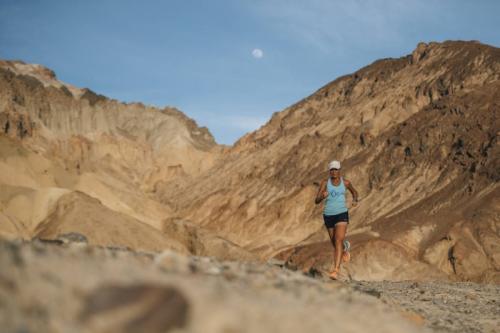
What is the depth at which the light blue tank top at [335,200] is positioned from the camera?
360 inches

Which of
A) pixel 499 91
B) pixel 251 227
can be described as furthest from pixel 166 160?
pixel 499 91

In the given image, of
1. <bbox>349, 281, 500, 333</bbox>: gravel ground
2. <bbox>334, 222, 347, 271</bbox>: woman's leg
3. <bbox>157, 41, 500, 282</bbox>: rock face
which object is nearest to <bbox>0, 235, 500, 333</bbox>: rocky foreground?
<bbox>349, 281, 500, 333</bbox>: gravel ground

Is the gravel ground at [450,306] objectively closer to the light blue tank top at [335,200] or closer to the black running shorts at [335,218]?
the black running shorts at [335,218]

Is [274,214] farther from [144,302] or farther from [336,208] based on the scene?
[144,302]

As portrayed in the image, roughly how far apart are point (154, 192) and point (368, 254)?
160 ft

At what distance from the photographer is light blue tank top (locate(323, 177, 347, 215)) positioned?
913cm

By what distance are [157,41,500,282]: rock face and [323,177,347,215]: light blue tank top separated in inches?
1008

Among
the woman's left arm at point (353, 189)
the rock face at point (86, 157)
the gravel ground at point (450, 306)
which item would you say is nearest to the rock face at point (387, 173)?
the rock face at point (86, 157)

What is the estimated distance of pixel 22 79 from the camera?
96.4m

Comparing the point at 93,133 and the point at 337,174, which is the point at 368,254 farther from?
the point at 93,133

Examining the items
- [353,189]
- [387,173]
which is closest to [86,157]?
[387,173]

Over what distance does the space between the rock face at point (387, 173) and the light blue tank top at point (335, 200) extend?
2560cm

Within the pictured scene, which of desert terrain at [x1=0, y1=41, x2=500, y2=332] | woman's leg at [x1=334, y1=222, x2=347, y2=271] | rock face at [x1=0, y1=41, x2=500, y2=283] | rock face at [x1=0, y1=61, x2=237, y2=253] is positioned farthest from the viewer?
rock face at [x1=0, y1=41, x2=500, y2=283]

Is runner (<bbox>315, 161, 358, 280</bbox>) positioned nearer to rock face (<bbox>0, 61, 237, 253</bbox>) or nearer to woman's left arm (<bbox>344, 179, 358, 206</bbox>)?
woman's left arm (<bbox>344, 179, 358, 206</bbox>)
